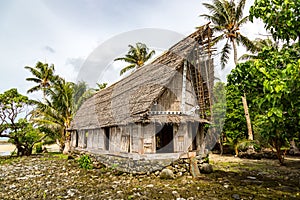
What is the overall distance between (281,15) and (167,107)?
590 cm

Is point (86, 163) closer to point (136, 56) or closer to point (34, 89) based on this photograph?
point (136, 56)

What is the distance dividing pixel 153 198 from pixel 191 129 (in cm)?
479

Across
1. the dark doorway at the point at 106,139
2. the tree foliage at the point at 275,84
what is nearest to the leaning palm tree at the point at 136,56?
the dark doorway at the point at 106,139

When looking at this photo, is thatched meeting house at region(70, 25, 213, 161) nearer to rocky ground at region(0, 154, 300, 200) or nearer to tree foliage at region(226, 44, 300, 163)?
rocky ground at region(0, 154, 300, 200)

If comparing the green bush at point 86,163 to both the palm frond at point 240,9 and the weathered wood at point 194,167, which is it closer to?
the weathered wood at point 194,167

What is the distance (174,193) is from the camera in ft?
21.0

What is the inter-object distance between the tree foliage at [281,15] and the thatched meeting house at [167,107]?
4558 millimetres

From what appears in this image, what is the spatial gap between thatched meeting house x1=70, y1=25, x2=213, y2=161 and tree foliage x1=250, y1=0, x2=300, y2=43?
15.0 feet

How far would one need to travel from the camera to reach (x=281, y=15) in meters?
5.23

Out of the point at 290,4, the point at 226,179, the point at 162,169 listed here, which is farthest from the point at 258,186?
the point at 290,4

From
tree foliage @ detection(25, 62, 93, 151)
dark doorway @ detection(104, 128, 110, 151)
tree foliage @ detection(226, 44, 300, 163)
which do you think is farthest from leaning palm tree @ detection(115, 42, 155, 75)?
tree foliage @ detection(226, 44, 300, 163)

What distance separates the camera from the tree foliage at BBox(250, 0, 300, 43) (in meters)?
5.11

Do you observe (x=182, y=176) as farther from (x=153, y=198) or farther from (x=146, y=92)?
(x=146, y=92)

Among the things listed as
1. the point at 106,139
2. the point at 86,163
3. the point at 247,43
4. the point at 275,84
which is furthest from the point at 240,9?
the point at 86,163
